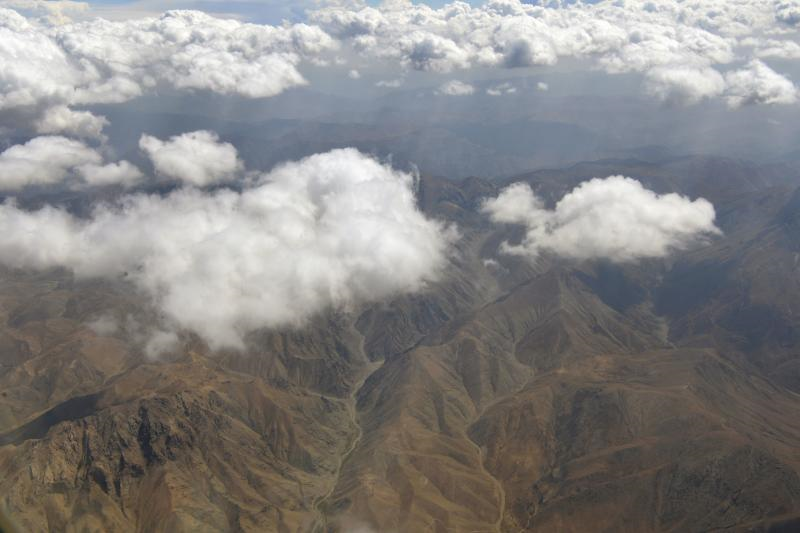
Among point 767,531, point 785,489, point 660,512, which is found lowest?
point 660,512

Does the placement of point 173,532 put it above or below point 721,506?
below

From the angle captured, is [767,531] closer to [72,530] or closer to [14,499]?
[72,530]

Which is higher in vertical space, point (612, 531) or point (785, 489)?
point (785, 489)

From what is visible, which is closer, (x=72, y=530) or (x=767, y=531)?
(x=767, y=531)

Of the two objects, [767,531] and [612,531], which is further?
[612,531]

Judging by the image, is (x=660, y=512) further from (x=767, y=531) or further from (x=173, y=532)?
(x=173, y=532)

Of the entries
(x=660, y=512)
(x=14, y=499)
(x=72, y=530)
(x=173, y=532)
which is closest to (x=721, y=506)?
(x=660, y=512)

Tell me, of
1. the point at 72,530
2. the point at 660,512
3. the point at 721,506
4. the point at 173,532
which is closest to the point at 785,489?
the point at 721,506

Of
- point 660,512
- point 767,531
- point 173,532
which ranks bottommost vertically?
point 173,532

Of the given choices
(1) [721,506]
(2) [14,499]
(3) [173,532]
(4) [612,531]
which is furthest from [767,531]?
(2) [14,499]
